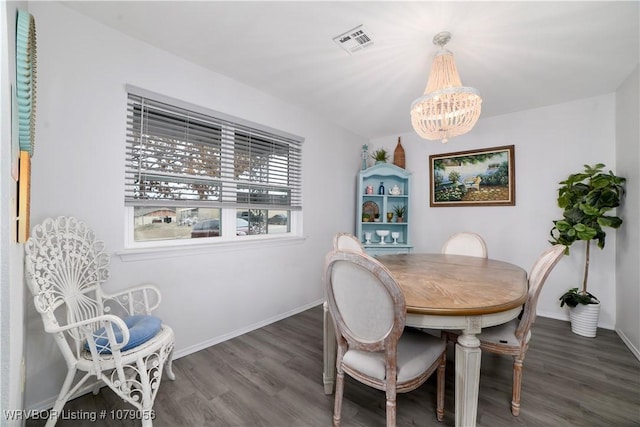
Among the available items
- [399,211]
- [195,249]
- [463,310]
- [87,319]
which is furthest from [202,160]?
[399,211]

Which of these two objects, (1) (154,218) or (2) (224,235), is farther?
(2) (224,235)

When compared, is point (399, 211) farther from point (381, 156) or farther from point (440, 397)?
point (440, 397)

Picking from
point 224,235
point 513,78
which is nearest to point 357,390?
point 224,235

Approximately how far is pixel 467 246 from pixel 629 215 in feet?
4.67

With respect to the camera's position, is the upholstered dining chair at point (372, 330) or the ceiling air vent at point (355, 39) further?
the ceiling air vent at point (355, 39)

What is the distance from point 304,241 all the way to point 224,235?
102cm

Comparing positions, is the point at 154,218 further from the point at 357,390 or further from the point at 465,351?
the point at 465,351

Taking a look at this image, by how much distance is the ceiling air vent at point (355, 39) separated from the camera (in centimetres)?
185

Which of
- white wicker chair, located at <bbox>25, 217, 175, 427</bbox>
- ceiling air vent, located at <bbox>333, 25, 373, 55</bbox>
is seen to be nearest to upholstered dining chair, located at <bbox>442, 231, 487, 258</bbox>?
ceiling air vent, located at <bbox>333, 25, 373, 55</bbox>

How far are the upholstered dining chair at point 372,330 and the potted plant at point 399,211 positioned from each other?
2.75 metres

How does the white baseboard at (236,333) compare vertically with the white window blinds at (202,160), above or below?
below

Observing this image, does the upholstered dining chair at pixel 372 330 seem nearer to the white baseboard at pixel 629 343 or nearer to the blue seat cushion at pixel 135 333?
the blue seat cushion at pixel 135 333

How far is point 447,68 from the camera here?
1.88m

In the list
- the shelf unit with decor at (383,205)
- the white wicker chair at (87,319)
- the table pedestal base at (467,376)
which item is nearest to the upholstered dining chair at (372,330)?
the table pedestal base at (467,376)
